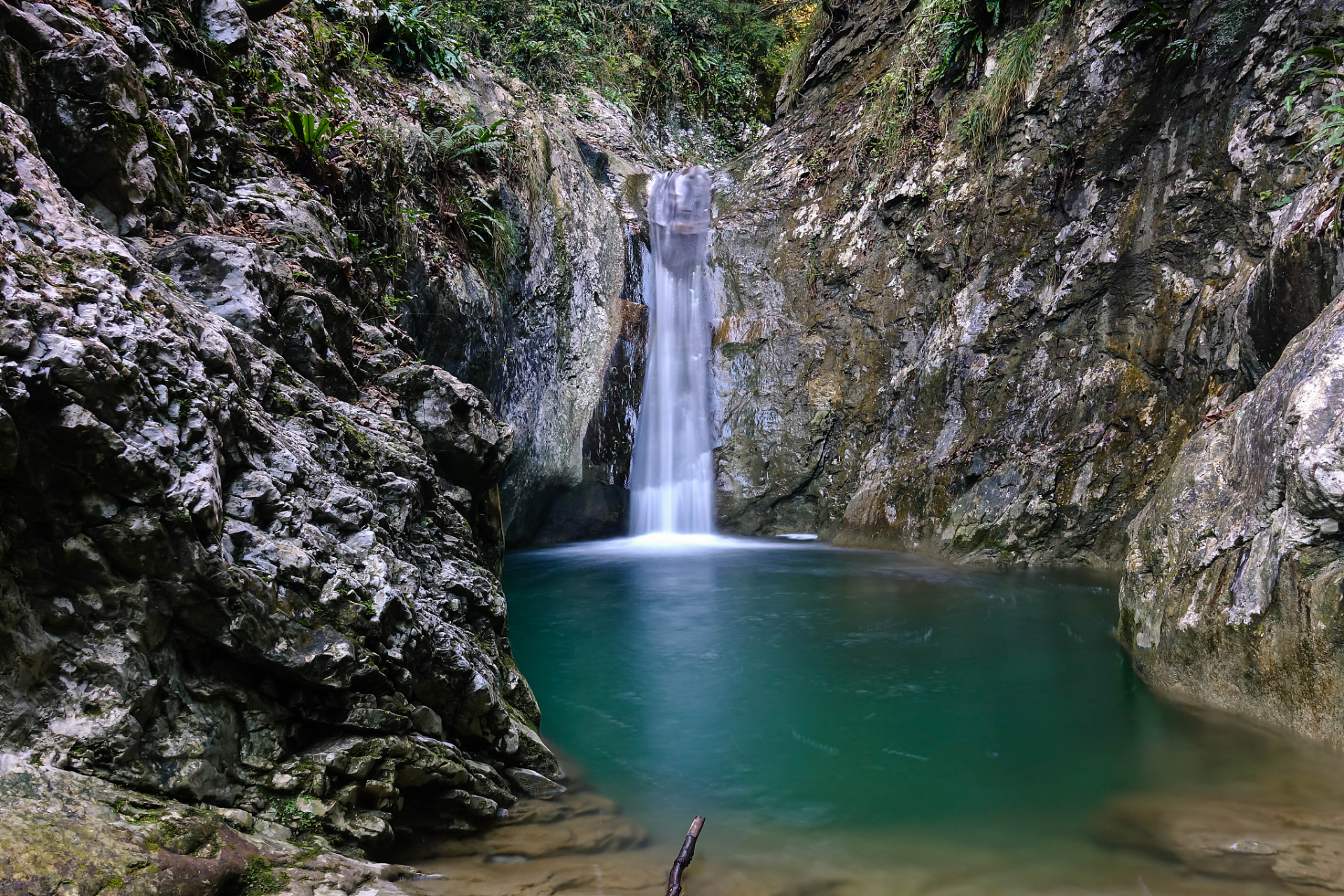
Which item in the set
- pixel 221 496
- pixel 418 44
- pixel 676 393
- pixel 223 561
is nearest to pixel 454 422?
pixel 221 496

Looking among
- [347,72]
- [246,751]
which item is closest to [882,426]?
[347,72]

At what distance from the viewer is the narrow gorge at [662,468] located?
2117 millimetres

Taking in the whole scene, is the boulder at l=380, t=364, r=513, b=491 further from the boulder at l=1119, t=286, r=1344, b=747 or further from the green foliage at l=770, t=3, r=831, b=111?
the green foliage at l=770, t=3, r=831, b=111

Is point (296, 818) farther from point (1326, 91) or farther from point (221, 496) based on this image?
point (1326, 91)

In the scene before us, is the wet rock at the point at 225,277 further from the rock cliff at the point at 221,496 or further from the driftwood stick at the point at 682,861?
the driftwood stick at the point at 682,861

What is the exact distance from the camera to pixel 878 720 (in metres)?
4.47

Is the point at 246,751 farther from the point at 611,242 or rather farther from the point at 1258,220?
the point at 611,242

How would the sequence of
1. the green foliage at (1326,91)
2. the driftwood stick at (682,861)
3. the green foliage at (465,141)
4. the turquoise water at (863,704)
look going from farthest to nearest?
the green foliage at (465,141), the green foliage at (1326,91), the turquoise water at (863,704), the driftwood stick at (682,861)

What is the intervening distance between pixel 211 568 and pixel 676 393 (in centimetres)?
928

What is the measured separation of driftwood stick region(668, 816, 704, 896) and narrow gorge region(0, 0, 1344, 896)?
12 cm

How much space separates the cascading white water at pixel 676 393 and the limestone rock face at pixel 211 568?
7.45m

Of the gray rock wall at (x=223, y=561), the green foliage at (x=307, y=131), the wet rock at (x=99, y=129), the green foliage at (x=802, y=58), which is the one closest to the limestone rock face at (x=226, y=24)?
the green foliage at (x=307, y=131)

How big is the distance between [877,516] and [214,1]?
8376mm

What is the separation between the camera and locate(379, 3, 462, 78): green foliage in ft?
26.4
